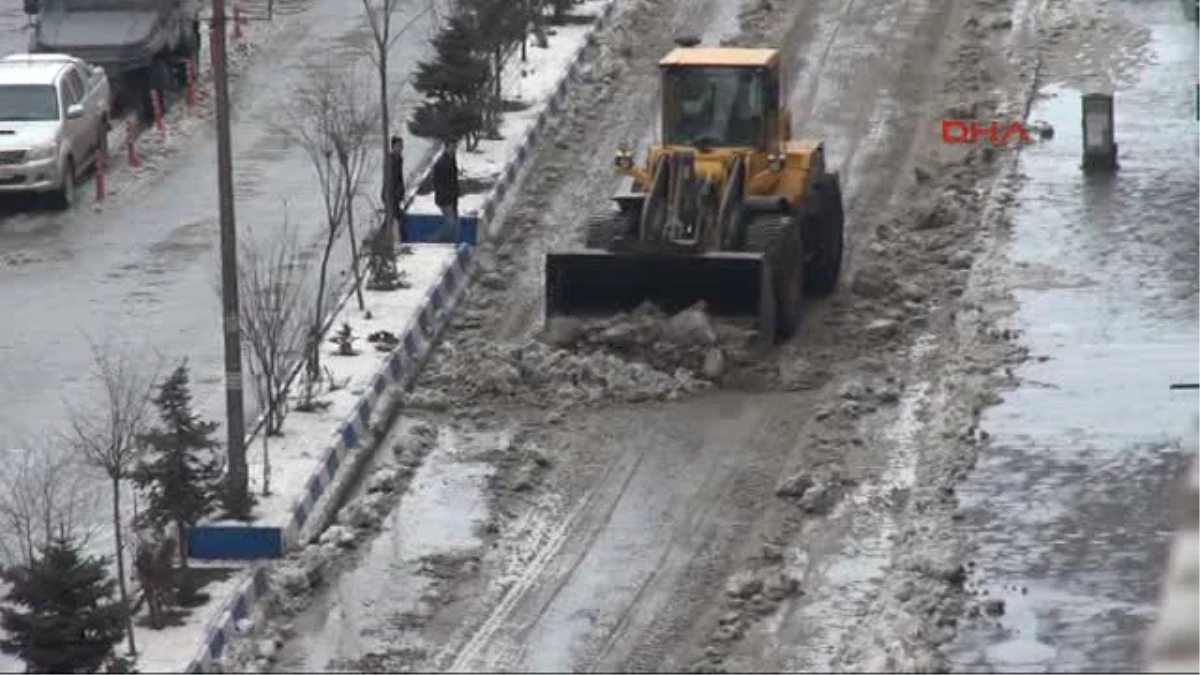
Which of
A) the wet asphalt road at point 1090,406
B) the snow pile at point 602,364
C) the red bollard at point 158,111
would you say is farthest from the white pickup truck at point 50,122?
the wet asphalt road at point 1090,406

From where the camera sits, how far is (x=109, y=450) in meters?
23.1

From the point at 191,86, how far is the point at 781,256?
15.1m

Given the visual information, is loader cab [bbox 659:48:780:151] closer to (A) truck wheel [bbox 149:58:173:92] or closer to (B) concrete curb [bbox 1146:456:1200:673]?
(A) truck wheel [bbox 149:58:173:92]

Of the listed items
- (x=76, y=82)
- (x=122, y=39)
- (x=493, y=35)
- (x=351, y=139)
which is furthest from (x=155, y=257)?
(x=122, y=39)

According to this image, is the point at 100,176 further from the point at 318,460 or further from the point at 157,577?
the point at 157,577

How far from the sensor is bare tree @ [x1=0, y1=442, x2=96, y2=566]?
23.5m

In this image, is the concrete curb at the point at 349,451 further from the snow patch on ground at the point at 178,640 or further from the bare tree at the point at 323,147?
the bare tree at the point at 323,147

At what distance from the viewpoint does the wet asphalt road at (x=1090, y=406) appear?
21.6m

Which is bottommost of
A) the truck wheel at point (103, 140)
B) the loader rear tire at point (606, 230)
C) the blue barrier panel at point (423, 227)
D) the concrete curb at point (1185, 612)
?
the blue barrier panel at point (423, 227)

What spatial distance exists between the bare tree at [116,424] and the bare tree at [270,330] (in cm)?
99

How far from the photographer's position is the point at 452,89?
A: 119 feet

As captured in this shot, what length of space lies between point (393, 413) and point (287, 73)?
53.1ft

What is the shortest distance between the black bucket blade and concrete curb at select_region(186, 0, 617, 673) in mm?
1432

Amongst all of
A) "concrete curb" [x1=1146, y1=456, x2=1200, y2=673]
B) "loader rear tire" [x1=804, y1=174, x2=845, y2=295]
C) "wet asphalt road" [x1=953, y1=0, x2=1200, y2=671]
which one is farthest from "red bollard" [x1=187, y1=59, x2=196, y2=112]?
"concrete curb" [x1=1146, y1=456, x2=1200, y2=673]
